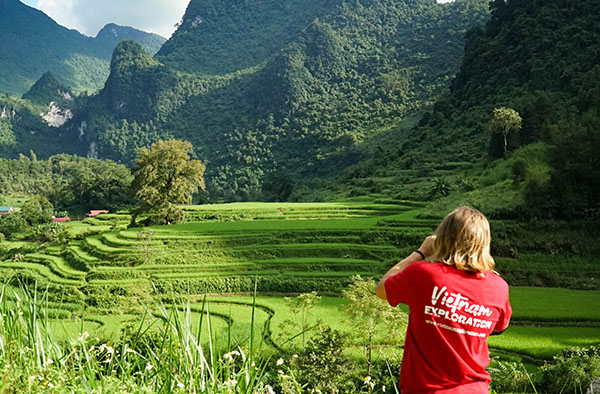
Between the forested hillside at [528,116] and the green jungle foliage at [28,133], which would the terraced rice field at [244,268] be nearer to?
the forested hillside at [528,116]

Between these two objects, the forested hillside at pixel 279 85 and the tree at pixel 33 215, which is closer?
the tree at pixel 33 215

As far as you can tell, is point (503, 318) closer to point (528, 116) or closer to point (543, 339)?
point (543, 339)

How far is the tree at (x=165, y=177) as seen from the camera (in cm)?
3011

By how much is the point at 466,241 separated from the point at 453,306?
328mm

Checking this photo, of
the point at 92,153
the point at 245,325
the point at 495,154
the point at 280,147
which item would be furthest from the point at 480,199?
the point at 92,153

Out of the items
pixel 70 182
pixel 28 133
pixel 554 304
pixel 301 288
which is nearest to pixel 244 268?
pixel 301 288

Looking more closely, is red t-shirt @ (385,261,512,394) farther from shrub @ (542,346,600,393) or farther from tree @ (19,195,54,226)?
tree @ (19,195,54,226)

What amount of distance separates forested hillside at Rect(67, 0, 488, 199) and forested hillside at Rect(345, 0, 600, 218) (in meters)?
20.3

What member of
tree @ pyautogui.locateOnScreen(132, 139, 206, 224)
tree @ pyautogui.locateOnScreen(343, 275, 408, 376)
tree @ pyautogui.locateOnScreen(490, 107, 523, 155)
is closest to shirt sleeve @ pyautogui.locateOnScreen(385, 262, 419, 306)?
tree @ pyautogui.locateOnScreen(343, 275, 408, 376)

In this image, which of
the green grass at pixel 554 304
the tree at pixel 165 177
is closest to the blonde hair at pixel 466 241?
the green grass at pixel 554 304

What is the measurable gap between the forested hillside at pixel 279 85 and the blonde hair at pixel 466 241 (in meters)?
59.3

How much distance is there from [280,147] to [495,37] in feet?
156

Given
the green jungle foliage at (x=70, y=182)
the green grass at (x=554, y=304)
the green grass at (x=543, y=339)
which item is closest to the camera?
the green grass at (x=543, y=339)

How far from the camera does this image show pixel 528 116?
34.5 m
